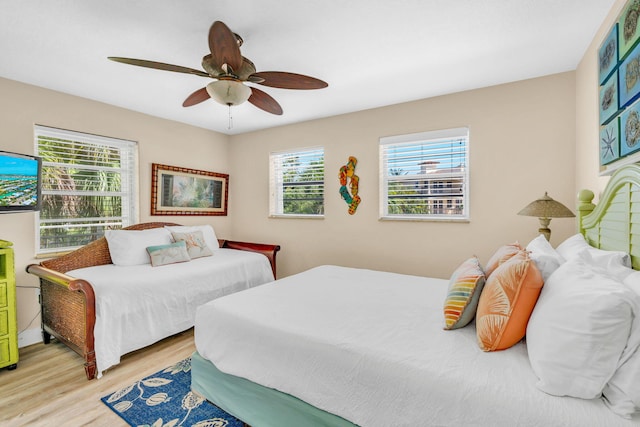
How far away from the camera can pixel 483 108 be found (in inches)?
118

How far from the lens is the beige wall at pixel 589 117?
205cm

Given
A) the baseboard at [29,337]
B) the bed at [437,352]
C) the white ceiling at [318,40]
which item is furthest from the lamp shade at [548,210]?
the baseboard at [29,337]

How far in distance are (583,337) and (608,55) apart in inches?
69.6

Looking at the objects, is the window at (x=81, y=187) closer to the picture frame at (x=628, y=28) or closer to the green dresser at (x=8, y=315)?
the green dresser at (x=8, y=315)

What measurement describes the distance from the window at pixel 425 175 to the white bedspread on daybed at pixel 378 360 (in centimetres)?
142

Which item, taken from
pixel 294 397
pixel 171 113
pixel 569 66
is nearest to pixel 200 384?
pixel 294 397

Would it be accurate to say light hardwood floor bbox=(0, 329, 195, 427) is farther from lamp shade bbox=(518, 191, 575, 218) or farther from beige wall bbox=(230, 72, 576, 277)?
lamp shade bbox=(518, 191, 575, 218)

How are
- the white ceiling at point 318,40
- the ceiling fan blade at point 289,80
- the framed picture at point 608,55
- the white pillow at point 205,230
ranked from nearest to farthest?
1. the framed picture at point 608,55
2. the white ceiling at point 318,40
3. the ceiling fan blade at point 289,80
4. the white pillow at point 205,230

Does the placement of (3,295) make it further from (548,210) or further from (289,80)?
(548,210)

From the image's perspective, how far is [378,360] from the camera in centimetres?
127

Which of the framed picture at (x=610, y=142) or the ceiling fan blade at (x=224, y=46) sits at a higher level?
the ceiling fan blade at (x=224, y=46)

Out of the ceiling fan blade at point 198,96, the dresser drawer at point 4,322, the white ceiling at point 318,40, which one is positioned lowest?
the dresser drawer at point 4,322

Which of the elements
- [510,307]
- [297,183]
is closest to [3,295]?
[297,183]

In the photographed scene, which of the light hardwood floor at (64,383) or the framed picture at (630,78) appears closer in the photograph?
the framed picture at (630,78)
